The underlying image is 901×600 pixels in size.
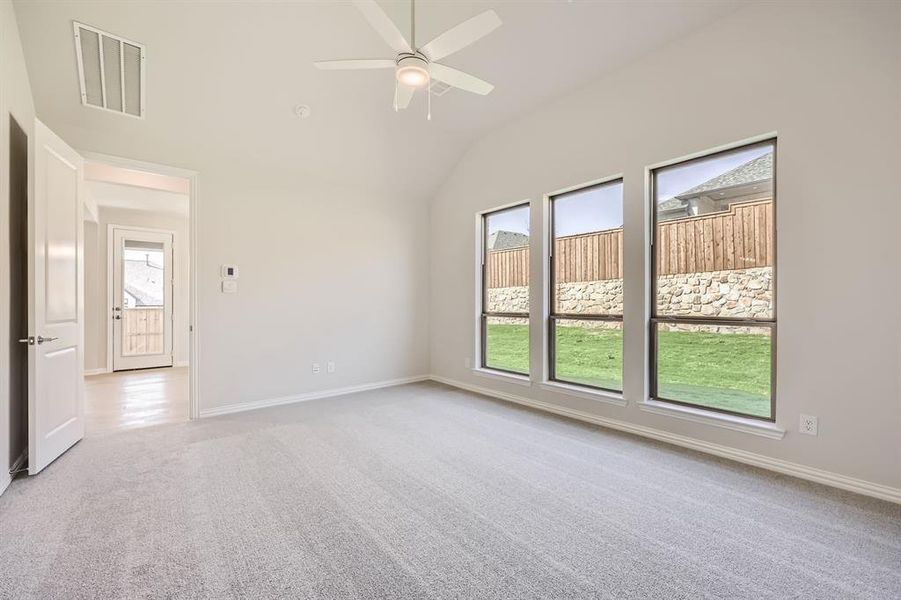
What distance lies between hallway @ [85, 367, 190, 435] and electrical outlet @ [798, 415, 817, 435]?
529 centimetres

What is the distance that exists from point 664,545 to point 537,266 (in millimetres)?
2975

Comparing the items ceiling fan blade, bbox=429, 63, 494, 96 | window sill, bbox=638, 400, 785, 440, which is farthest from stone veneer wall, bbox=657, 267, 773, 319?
ceiling fan blade, bbox=429, 63, 494, 96

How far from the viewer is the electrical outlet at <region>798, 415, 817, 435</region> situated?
2684 mm

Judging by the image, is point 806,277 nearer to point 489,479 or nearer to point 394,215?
point 489,479

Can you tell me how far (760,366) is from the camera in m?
3.04

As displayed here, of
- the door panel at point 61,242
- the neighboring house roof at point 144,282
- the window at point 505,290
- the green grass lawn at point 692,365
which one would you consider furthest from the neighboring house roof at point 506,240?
the neighboring house roof at point 144,282

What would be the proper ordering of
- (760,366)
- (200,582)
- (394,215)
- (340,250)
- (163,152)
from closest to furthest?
(200,582), (760,366), (163,152), (340,250), (394,215)

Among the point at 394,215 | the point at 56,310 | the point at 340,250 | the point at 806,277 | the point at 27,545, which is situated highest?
the point at 394,215

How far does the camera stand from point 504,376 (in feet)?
16.0

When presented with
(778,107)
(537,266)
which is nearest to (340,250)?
(537,266)

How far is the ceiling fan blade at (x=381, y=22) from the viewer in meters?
2.03

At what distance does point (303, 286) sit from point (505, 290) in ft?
8.11

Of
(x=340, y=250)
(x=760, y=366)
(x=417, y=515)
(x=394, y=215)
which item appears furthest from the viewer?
(x=394, y=215)

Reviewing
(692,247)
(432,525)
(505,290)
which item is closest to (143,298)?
(505,290)
